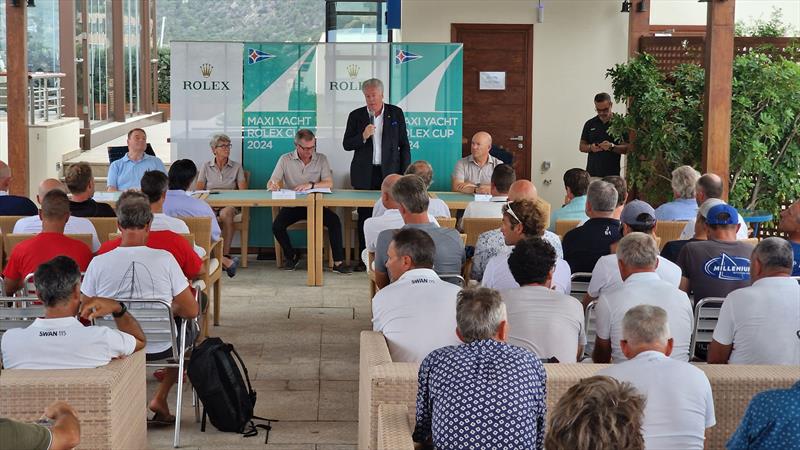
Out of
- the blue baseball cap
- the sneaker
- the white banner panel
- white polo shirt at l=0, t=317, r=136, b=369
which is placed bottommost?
the sneaker

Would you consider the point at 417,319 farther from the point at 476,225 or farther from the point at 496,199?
the point at 496,199

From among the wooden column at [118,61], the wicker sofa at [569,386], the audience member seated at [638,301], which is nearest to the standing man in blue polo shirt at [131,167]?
the audience member seated at [638,301]

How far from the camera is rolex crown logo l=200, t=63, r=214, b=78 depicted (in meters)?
11.4

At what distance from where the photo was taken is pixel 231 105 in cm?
1148

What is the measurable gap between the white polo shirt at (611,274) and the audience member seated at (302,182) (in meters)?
4.94

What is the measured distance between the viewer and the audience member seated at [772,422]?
3.34 meters

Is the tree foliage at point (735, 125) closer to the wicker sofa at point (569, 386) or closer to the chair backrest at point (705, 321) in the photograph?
the chair backrest at point (705, 321)

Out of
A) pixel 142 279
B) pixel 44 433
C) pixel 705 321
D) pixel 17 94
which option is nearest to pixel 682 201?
pixel 705 321

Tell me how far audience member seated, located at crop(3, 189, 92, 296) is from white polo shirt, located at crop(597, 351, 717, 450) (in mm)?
3597

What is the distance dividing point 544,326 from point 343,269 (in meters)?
5.97

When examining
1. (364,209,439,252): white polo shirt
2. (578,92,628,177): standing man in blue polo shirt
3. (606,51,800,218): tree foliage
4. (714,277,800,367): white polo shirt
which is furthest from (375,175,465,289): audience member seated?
(578,92,628,177): standing man in blue polo shirt

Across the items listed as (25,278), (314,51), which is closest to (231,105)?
(314,51)

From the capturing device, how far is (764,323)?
195 inches

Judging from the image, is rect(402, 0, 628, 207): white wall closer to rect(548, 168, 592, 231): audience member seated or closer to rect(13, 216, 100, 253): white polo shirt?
rect(548, 168, 592, 231): audience member seated
